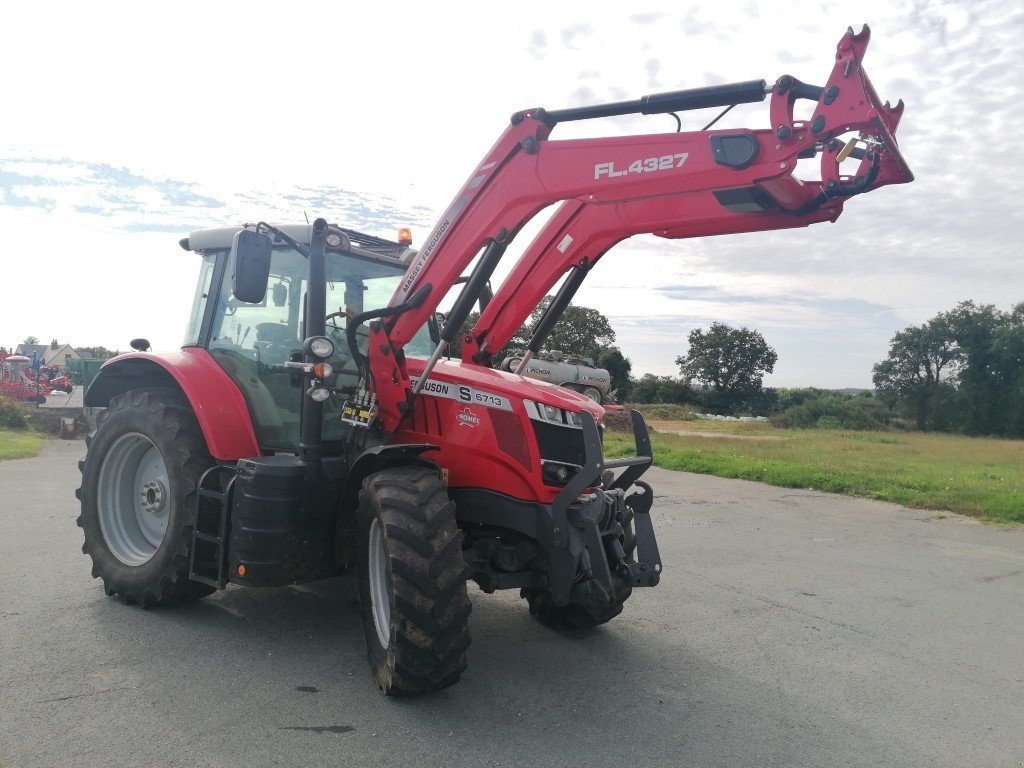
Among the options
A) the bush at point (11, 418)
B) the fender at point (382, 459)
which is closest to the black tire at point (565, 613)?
the fender at point (382, 459)

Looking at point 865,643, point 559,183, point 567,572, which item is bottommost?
point 865,643

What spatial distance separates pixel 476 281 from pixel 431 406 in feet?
2.63

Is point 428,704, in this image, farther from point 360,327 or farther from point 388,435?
point 360,327

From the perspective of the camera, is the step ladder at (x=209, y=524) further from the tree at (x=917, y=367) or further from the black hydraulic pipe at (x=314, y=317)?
the tree at (x=917, y=367)

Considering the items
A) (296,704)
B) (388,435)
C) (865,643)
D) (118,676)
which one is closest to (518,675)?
(296,704)

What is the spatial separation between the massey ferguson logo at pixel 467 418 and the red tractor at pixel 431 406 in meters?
0.01

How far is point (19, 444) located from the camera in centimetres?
1500

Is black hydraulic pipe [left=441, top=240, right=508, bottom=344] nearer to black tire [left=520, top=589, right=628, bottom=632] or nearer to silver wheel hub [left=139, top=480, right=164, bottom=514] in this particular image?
black tire [left=520, top=589, right=628, bottom=632]

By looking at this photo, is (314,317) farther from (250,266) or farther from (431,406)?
(431,406)

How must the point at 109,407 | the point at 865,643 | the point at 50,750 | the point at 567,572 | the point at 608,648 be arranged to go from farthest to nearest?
the point at 109,407
the point at 865,643
the point at 608,648
the point at 567,572
the point at 50,750

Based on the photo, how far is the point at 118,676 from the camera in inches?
153

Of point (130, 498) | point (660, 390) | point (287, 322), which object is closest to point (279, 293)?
point (287, 322)

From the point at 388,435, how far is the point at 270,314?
1213 mm

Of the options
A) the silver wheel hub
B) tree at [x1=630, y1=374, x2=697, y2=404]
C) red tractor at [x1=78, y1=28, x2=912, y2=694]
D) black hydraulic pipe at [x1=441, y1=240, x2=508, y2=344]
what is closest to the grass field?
red tractor at [x1=78, y1=28, x2=912, y2=694]
